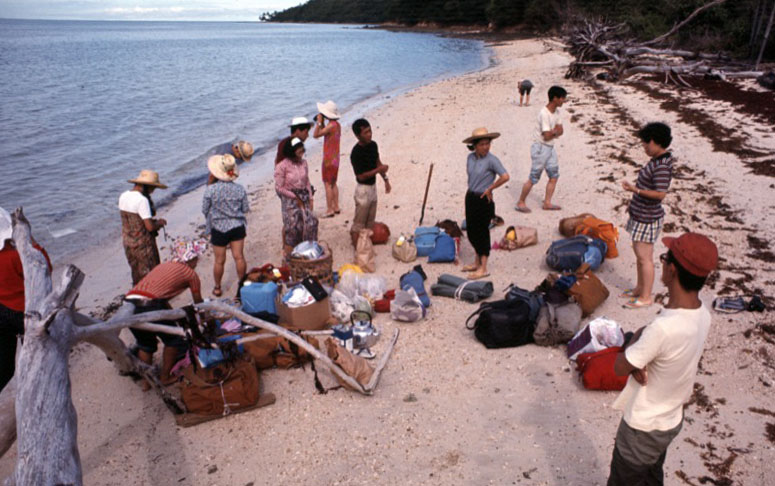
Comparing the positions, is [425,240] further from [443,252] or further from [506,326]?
[506,326]

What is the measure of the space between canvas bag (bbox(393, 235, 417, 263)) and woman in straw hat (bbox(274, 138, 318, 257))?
53.6 inches

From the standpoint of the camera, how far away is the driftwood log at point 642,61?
2194 centimetres

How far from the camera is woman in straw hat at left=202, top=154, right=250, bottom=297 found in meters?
6.36

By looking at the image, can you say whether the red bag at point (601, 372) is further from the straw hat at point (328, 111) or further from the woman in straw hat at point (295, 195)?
the straw hat at point (328, 111)

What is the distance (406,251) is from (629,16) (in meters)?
41.5

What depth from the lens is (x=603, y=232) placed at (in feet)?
25.6

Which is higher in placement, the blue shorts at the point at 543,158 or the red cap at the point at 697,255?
the red cap at the point at 697,255

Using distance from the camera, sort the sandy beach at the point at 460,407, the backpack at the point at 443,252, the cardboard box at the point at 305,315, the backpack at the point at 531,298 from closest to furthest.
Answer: the sandy beach at the point at 460,407 → the backpack at the point at 531,298 → the cardboard box at the point at 305,315 → the backpack at the point at 443,252

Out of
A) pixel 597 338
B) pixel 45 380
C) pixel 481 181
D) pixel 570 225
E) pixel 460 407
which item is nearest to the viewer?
pixel 45 380

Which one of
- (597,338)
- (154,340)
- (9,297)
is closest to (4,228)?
(9,297)

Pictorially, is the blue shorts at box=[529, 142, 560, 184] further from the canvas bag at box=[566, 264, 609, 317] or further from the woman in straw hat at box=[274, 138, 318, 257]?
the woman in straw hat at box=[274, 138, 318, 257]

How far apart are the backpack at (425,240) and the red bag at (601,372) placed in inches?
139

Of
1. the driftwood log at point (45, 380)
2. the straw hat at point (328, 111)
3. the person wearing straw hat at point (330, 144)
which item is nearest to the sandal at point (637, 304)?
the driftwood log at point (45, 380)

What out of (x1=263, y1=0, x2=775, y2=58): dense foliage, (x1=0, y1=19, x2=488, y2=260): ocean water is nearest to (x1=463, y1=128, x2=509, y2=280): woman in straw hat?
(x1=0, y1=19, x2=488, y2=260): ocean water
